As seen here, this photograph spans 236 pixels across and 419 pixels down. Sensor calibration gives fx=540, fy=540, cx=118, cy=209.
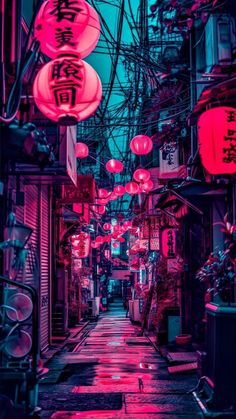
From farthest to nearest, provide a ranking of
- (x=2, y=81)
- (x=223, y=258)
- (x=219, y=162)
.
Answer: (x=219, y=162) → (x=223, y=258) → (x=2, y=81)

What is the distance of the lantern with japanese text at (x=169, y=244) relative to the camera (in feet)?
65.7

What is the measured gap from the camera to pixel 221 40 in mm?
13867

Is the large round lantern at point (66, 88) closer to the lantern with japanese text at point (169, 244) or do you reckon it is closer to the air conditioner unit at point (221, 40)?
the air conditioner unit at point (221, 40)

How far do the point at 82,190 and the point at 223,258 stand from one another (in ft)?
38.3

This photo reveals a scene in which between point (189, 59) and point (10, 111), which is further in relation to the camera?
point (189, 59)

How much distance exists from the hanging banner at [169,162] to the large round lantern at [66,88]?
11998 millimetres

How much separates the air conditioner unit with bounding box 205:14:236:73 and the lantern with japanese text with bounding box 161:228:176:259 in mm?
7502

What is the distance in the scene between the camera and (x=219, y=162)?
11.2 metres

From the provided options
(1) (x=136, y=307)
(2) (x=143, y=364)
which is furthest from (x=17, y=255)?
(1) (x=136, y=307)

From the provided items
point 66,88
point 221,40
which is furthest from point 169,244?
point 66,88

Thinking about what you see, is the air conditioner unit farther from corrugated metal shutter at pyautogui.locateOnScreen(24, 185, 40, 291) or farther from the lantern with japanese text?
the lantern with japanese text

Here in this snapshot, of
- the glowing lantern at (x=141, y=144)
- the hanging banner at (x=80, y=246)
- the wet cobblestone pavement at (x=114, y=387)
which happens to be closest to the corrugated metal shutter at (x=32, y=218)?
the wet cobblestone pavement at (x=114, y=387)

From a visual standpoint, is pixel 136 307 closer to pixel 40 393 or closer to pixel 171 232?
pixel 171 232

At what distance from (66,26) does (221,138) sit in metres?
4.06
